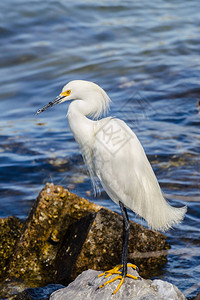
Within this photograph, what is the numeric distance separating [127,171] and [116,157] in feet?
0.60

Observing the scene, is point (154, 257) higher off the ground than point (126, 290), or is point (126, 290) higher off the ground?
point (126, 290)

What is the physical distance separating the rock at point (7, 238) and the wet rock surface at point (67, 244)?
17 millimetres

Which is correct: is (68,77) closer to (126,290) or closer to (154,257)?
(154,257)

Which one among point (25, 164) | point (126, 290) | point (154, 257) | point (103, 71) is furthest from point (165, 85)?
point (126, 290)

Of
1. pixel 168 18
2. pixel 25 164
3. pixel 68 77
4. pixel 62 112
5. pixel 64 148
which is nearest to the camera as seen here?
pixel 25 164

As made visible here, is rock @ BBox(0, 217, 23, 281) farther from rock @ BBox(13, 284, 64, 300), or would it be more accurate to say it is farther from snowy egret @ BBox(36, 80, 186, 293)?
snowy egret @ BBox(36, 80, 186, 293)

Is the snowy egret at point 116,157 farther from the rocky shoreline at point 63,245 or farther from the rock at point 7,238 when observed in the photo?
the rock at point 7,238

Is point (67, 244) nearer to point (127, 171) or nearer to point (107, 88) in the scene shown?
point (127, 171)

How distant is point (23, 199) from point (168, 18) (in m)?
11.8

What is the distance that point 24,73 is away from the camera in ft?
42.3

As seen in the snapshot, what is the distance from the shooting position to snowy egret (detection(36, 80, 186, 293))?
4363 millimetres

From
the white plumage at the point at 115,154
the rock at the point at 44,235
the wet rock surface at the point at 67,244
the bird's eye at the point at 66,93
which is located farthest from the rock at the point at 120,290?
the bird's eye at the point at 66,93

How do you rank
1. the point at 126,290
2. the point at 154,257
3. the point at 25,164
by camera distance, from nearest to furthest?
1. the point at 126,290
2. the point at 154,257
3. the point at 25,164

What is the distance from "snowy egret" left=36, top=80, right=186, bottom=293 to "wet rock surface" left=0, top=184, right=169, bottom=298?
1.69ft
